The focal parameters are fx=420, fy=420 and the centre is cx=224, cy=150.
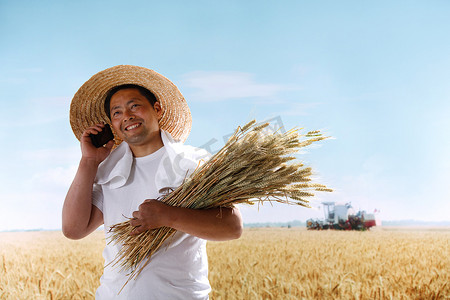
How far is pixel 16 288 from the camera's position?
10.7 ft

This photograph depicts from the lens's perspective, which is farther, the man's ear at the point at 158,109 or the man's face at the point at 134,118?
the man's ear at the point at 158,109

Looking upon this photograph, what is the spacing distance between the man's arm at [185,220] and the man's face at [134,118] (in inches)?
16.7

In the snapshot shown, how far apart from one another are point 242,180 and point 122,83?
902 millimetres

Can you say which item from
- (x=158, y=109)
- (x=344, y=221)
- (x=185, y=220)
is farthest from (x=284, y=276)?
(x=344, y=221)

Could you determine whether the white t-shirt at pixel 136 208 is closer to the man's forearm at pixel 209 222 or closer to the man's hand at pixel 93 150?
the man's hand at pixel 93 150

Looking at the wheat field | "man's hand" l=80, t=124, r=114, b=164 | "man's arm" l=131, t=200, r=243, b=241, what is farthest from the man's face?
the wheat field

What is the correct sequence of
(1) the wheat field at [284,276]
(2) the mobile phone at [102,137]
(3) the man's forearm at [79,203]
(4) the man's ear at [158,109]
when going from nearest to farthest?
(3) the man's forearm at [79,203] < (2) the mobile phone at [102,137] < (4) the man's ear at [158,109] < (1) the wheat field at [284,276]

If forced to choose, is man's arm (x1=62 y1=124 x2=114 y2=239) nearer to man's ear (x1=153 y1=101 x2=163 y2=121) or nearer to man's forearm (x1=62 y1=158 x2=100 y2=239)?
man's forearm (x1=62 y1=158 x2=100 y2=239)

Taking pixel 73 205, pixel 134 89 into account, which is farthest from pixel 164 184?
pixel 134 89

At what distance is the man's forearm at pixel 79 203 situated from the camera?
184 cm

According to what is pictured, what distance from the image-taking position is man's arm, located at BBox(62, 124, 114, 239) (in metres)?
1.84

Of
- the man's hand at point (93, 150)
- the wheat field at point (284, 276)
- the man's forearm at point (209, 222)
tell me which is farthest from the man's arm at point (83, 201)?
the wheat field at point (284, 276)

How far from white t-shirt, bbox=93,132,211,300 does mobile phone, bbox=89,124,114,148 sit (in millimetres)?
90

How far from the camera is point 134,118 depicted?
6.17ft
